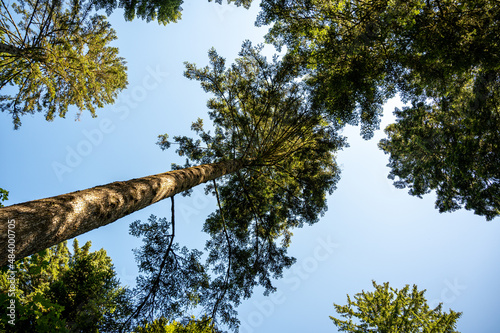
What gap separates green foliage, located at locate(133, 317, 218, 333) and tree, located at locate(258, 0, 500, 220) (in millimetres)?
7312

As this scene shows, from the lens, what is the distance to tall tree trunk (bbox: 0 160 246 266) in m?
1.69

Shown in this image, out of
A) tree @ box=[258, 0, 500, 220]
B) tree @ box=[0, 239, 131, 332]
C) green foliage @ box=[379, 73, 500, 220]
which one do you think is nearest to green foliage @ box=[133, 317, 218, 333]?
tree @ box=[0, 239, 131, 332]

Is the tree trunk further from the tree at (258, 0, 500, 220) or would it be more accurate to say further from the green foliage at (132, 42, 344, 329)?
the tree at (258, 0, 500, 220)

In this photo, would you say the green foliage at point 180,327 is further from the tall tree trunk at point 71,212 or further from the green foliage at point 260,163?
the tall tree trunk at point 71,212

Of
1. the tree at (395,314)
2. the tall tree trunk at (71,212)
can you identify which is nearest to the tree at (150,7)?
the tall tree trunk at (71,212)

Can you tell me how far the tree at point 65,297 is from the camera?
153 inches

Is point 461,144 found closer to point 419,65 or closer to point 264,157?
point 419,65

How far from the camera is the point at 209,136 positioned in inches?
364

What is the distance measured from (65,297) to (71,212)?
22.9 ft

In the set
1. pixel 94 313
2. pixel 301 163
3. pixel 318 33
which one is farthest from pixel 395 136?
pixel 94 313

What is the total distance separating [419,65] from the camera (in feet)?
19.0

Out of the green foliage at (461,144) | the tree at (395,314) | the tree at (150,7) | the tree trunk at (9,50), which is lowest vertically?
the tree at (395,314)

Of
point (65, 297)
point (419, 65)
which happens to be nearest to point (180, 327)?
point (65, 297)

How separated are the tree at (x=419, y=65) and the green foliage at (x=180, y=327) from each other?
731cm
